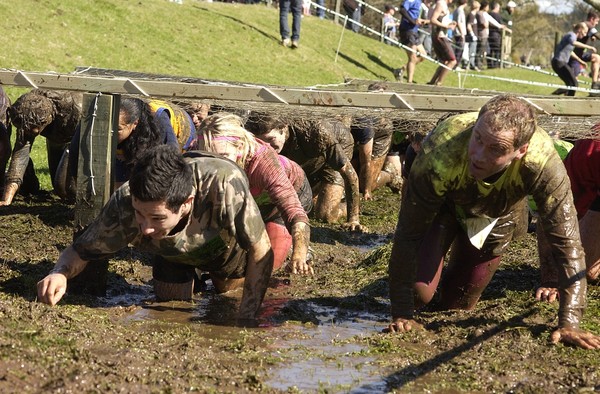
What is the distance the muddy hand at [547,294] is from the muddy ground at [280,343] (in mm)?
85

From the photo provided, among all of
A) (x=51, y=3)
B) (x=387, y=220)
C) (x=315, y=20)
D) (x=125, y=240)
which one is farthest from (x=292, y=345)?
(x=315, y=20)

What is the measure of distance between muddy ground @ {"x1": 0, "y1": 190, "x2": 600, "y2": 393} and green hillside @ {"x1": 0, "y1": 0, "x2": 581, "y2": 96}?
936cm

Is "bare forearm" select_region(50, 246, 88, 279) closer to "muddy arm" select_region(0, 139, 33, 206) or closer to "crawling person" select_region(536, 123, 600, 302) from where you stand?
"crawling person" select_region(536, 123, 600, 302)

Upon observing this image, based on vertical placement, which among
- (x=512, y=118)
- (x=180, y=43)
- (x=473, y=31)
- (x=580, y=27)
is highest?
(x=580, y=27)

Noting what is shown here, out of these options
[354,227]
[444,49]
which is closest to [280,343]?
[354,227]

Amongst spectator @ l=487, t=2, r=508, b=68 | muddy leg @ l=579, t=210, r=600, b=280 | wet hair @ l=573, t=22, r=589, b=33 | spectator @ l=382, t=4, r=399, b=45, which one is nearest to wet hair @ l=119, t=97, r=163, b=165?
muddy leg @ l=579, t=210, r=600, b=280

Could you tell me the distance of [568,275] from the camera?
5.36 meters

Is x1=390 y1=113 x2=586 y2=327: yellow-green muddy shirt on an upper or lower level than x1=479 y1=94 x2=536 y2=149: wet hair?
lower

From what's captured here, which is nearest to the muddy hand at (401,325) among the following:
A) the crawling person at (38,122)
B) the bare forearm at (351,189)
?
the bare forearm at (351,189)

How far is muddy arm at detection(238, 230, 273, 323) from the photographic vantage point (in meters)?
5.70

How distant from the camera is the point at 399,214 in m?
5.62

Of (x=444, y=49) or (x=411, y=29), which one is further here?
(x=411, y=29)

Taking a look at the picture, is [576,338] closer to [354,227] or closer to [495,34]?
[354,227]

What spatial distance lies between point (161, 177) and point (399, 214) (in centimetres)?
138
